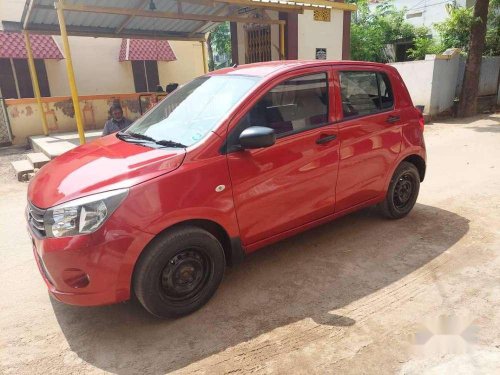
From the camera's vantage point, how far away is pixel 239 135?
2865 millimetres

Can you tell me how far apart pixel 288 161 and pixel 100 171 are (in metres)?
1.45

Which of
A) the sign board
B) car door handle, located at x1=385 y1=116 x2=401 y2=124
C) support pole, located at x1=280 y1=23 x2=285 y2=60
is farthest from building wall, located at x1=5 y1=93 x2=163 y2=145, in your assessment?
car door handle, located at x1=385 y1=116 x2=401 y2=124

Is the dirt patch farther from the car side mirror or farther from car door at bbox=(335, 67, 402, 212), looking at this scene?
car door at bbox=(335, 67, 402, 212)

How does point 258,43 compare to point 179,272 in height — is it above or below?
above

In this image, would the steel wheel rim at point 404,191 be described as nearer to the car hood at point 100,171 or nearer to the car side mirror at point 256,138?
the car side mirror at point 256,138

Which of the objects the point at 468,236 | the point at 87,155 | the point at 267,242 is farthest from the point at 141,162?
the point at 468,236

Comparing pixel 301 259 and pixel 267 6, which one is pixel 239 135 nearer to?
pixel 301 259

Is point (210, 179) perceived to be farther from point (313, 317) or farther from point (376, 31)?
point (376, 31)

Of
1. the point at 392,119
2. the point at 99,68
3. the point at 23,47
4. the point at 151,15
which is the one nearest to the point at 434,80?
the point at 151,15

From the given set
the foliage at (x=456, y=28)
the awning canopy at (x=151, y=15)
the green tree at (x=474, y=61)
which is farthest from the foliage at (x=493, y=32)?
the awning canopy at (x=151, y=15)

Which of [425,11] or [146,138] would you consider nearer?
[146,138]

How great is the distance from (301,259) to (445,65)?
445 inches

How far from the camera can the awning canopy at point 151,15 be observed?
7.77m

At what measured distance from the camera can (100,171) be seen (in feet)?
8.69
